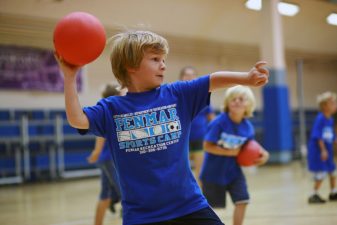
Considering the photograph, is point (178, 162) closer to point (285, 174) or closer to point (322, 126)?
point (322, 126)

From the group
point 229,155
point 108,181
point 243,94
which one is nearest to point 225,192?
point 229,155

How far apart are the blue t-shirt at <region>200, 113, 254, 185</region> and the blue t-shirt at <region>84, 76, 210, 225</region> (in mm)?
1642

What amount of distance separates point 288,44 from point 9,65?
23.4 feet

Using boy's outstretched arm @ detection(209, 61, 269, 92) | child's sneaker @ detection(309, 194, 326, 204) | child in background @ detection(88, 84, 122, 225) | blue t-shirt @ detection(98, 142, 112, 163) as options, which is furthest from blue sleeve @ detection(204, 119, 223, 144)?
child's sneaker @ detection(309, 194, 326, 204)

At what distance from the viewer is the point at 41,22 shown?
8.72 metres

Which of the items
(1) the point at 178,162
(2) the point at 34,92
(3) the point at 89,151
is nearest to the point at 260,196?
(1) the point at 178,162

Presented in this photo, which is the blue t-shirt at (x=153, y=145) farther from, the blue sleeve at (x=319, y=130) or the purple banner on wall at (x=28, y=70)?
the purple banner on wall at (x=28, y=70)

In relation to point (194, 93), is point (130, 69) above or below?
Answer: above

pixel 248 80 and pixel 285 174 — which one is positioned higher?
pixel 248 80

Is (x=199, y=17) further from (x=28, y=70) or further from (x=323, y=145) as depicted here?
(x=323, y=145)

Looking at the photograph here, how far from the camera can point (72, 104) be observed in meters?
1.79

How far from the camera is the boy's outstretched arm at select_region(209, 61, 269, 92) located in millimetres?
1756

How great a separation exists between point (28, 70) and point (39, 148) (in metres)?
1.71

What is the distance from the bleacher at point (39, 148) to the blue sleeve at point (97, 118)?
780cm
